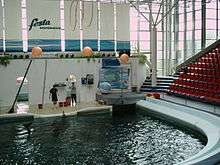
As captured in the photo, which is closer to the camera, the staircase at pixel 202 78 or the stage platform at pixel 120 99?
the staircase at pixel 202 78

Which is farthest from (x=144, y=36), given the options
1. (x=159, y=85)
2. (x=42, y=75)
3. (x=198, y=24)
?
(x=42, y=75)

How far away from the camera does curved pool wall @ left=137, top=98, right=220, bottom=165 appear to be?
8.81m

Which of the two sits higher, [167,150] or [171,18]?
[171,18]

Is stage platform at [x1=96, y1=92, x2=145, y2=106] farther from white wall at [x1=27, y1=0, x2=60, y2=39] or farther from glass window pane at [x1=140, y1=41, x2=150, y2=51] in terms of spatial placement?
glass window pane at [x1=140, y1=41, x2=150, y2=51]

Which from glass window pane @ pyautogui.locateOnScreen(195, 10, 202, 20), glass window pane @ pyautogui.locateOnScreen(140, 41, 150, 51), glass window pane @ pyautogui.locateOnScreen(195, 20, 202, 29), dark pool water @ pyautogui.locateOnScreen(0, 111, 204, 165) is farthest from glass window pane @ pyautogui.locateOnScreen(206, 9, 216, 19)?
dark pool water @ pyautogui.locateOnScreen(0, 111, 204, 165)

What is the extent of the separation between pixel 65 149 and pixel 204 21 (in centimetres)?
1681

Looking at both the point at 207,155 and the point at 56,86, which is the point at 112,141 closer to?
the point at 207,155

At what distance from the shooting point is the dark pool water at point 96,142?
1033cm

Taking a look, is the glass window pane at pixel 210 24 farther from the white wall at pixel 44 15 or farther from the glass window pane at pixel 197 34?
the white wall at pixel 44 15

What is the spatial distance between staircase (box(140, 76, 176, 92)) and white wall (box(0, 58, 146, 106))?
3.33 meters

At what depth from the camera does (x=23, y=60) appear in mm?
19953

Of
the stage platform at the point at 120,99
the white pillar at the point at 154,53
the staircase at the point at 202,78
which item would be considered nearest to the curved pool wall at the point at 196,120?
the stage platform at the point at 120,99

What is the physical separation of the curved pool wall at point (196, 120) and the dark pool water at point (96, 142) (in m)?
0.47

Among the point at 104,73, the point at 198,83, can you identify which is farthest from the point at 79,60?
the point at 198,83
